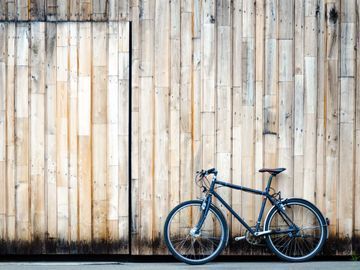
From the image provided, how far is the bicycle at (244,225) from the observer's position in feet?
23.4

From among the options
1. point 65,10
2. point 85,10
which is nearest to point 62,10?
point 65,10

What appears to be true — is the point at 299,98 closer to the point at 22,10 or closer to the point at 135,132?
the point at 135,132

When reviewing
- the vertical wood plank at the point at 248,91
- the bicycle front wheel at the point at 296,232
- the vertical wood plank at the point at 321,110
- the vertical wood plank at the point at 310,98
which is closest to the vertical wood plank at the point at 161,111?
the vertical wood plank at the point at 248,91

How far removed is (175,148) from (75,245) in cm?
157

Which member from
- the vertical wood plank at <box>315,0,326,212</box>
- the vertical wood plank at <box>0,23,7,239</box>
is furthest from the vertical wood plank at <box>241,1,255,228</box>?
the vertical wood plank at <box>0,23,7,239</box>

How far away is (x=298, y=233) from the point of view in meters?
7.22

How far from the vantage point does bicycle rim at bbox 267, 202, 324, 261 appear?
727 centimetres

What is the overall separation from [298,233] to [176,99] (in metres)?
2.01

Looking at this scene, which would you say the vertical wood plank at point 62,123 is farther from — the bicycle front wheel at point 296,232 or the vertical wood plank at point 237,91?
the bicycle front wheel at point 296,232

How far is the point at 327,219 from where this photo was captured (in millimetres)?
7270

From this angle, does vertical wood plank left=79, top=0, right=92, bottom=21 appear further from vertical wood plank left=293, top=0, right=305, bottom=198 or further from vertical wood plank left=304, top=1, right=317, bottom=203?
vertical wood plank left=304, top=1, right=317, bottom=203

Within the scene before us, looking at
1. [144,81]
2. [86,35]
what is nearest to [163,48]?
[144,81]

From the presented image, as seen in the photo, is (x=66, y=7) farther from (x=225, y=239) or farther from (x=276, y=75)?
(x=225, y=239)

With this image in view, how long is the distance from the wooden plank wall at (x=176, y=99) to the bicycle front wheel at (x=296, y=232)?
7.7 inches
